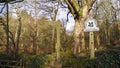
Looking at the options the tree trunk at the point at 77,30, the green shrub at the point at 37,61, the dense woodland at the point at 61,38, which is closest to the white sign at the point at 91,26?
the dense woodland at the point at 61,38

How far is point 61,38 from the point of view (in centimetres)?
3588

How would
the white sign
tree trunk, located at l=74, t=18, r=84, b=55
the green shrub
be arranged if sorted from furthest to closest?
tree trunk, located at l=74, t=18, r=84, b=55 < the green shrub < the white sign

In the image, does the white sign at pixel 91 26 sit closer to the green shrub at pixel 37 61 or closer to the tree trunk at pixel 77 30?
the green shrub at pixel 37 61

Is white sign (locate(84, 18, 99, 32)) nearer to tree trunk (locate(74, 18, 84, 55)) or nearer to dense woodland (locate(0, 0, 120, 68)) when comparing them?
dense woodland (locate(0, 0, 120, 68))

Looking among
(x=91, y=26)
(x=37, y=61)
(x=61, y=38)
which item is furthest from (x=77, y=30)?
(x=61, y=38)

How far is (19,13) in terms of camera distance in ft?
115

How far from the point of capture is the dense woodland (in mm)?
10172

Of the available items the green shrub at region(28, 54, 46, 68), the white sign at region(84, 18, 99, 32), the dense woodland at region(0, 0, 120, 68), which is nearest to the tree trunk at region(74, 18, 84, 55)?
the dense woodland at region(0, 0, 120, 68)

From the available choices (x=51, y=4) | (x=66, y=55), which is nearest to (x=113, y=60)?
(x=66, y=55)

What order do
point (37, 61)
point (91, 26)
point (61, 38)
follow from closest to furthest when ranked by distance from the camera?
point (91, 26) → point (37, 61) → point (61, 38)

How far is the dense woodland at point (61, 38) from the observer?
10.2 metres

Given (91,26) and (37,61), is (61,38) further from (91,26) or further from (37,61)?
(91,26)

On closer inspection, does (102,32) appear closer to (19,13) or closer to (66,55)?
(19,13)

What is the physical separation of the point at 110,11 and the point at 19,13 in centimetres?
1479
